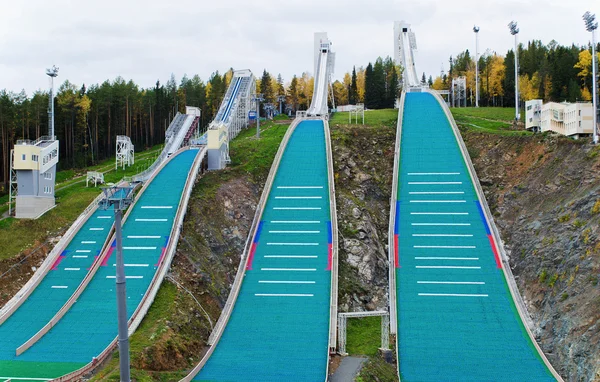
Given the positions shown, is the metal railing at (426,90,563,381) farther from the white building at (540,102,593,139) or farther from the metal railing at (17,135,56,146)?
the metal railing at (17,135,56,146)

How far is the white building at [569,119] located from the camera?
29.2m

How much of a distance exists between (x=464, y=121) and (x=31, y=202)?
30.4m

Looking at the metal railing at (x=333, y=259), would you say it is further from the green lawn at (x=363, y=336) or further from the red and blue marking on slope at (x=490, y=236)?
the red and blue marking on slope at (x=490, y=236)

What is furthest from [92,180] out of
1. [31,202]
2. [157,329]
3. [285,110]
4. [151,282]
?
[285,110]

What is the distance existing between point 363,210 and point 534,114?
47.6ft

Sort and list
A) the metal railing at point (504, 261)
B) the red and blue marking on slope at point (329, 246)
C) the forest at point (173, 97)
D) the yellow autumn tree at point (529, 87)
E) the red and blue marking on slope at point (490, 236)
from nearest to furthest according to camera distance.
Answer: the metal railing at point (504, 261), the red and blue marking on slope at point (329, 246), the red and blue marking on slope at point (490, 236), the forest at point (173, 97), the yellow autumn tree at point (529, 87)

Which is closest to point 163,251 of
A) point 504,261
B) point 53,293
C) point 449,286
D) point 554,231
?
point 53,293

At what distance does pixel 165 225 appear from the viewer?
85.9ft

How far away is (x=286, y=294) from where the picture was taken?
23188mm

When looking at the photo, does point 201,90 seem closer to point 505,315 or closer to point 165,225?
point 165,225

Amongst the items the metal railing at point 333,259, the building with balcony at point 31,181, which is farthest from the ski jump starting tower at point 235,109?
the building with balcony at point 31,181

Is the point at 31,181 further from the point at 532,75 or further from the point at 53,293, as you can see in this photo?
the point at 532,75

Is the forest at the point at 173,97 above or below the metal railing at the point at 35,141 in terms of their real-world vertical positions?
above

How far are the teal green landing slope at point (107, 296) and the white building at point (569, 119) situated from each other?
2076 centimetres
